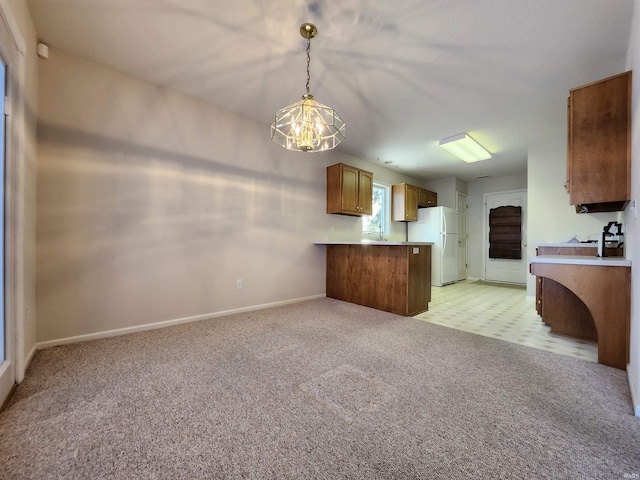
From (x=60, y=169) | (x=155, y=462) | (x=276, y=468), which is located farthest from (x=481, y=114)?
(x=60, y=169)

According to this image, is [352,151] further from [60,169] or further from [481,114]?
[60,169]

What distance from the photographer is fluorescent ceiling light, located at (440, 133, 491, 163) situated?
3.97 meters

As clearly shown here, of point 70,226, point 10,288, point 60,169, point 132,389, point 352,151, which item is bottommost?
point 132,389

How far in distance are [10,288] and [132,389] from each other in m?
1.01

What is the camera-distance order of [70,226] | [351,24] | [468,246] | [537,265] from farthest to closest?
[468,246] < [70,226] < [537,265] < [351,24]

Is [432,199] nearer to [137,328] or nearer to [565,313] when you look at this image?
[565,313]

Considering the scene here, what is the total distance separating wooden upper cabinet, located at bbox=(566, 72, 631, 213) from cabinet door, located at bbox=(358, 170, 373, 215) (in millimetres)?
2816

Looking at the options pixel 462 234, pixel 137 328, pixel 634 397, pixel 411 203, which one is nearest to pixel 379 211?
pixel 411 203

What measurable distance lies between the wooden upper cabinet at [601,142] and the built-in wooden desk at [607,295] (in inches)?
20.0

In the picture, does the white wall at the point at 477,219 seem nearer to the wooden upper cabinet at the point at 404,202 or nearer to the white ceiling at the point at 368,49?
the wooden upper cabinet at the point at 404,202

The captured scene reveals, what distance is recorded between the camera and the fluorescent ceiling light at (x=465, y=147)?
156 inches

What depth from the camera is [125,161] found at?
2.63 metres

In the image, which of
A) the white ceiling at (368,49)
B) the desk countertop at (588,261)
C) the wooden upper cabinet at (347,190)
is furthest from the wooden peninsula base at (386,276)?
the white ceiling at (368,49)

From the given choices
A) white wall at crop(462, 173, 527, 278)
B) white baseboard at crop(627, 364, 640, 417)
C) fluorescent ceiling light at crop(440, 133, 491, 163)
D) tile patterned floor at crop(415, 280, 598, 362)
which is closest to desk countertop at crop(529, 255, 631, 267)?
white baseboard at crop(627, 364, 640, 417)
